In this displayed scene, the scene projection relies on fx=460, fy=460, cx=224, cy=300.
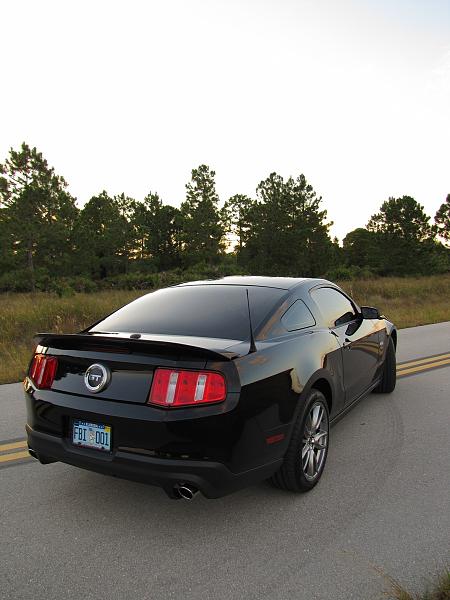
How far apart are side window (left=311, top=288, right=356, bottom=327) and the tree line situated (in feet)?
104

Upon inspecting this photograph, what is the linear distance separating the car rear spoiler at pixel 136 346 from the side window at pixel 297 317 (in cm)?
84

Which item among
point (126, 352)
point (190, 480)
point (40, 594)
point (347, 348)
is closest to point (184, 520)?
point (190, 480)

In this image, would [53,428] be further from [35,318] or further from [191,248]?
[191,248]

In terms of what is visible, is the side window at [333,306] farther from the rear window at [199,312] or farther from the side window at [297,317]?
the rear window at [199,312]

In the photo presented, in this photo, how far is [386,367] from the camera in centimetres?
560

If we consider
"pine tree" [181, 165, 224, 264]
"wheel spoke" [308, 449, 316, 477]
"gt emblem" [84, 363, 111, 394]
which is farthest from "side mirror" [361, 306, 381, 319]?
"pine tree" [181, 165, 224, 264]

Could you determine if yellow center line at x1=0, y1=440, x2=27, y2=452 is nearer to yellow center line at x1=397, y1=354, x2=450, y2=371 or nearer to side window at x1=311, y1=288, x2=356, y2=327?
side window at x1=311, y1=288, x2=356, y2=327

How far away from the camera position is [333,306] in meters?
4.43

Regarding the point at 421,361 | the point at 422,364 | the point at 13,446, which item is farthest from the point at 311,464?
the point at 421,361

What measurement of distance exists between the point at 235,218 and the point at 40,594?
6574cm

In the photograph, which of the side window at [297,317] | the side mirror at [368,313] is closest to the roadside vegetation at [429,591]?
the side window at [297,317]

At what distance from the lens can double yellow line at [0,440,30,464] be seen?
3807 millimetres

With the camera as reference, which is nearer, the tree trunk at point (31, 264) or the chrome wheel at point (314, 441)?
the chrome wheel at point (314, 441)

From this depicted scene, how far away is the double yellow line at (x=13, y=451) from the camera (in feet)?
12.5
